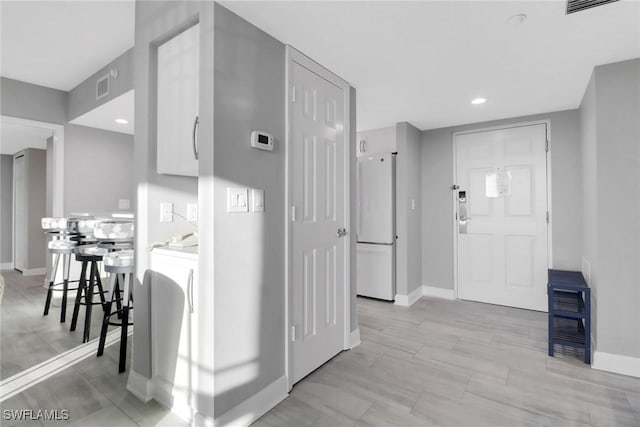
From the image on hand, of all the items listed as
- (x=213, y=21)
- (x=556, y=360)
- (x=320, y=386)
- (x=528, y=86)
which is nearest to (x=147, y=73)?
(x=213, y=21)

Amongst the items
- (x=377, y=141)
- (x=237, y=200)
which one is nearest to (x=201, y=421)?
(x=237, y=200)

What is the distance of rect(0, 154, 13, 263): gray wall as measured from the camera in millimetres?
6523

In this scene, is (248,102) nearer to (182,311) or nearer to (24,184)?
(182,311)

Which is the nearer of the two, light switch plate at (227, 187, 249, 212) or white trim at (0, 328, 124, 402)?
light switch plate at (227, 187, 249, 212)

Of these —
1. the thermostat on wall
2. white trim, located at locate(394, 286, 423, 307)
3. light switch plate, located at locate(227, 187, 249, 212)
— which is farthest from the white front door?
light switch plate, located at locate(227, 187, 249, 212)

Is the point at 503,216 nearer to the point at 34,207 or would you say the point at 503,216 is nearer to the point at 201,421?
the point at 201,421

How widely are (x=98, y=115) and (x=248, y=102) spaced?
2.99 metres

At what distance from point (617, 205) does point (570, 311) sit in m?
0.95

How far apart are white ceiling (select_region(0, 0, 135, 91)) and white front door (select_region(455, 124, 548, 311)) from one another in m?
3.94

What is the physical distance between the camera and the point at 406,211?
406 centimetres

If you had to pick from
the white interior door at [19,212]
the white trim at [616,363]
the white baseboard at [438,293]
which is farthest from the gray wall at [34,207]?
the white trim at [616,363]

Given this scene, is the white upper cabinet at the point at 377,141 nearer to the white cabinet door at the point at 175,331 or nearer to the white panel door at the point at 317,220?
the white panel door at the point at 317,220

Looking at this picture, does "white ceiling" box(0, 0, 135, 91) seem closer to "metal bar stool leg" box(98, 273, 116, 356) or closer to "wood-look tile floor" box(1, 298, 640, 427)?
"metal bar stool leg" box(98, 273, 116, 356)

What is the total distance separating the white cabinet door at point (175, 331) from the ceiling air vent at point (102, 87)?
2292 mm
